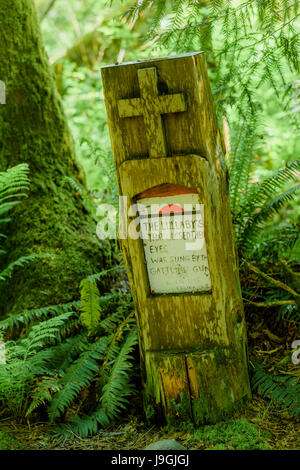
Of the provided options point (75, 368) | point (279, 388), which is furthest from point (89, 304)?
point (279, 388)

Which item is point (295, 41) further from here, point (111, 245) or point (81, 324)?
point (81, 324)

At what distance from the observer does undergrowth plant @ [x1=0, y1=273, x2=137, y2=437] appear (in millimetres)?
2611

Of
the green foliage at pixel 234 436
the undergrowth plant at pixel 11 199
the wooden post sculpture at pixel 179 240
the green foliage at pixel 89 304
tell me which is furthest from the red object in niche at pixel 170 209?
the green foliage at pixel 234 436

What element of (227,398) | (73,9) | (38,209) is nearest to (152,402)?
(227,398)

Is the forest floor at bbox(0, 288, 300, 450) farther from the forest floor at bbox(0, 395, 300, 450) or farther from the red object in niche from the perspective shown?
the red object in niche

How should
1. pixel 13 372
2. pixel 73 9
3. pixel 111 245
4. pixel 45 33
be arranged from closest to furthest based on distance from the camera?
pixel 13 372 → pixel 111 245 → pixel 73 9 → pixel 45 33

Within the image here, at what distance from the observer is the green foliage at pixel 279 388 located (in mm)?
2548

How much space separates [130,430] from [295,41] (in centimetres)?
264

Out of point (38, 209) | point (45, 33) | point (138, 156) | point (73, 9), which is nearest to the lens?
point (138, 156)

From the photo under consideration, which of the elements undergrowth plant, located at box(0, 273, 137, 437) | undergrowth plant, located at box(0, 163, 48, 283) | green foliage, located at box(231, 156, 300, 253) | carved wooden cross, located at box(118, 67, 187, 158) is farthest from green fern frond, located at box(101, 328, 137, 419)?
carved wooden cross, located at box(118, 67, 187, 158)

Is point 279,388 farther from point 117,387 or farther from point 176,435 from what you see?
point 117,387

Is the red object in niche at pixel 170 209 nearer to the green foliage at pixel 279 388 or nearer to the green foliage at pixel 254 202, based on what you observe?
the green foliage at pixel 254 202

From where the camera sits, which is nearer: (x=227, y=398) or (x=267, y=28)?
(x=227, y=398)

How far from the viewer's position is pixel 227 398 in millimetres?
2551
